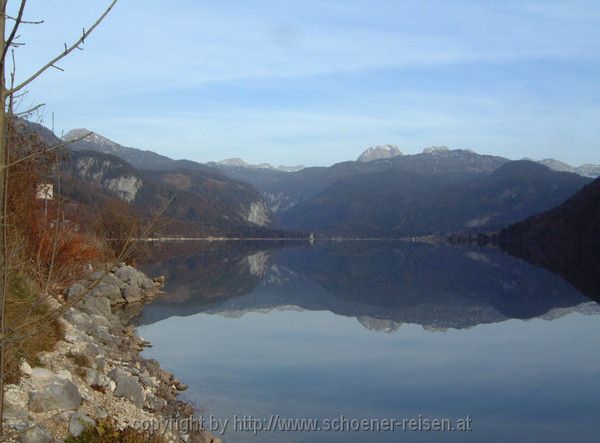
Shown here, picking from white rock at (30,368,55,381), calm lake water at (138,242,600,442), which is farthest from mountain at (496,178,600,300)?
white rock at (30,368,55,381)

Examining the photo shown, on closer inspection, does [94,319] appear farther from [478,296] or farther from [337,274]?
[337,274]

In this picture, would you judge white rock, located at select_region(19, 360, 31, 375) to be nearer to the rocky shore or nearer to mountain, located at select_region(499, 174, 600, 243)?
the rocky shore

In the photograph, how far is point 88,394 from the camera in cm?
1102

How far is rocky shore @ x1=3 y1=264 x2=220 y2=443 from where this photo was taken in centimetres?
881

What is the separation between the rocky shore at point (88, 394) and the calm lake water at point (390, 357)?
1.16m

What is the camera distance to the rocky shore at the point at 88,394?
347 inches

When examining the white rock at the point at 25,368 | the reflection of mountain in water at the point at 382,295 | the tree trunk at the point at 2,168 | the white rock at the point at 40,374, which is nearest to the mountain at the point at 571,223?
the reflection of mountain in water at the point at 382,295

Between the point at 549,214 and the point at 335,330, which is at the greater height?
the point at 549,214

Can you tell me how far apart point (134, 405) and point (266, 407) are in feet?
12.7

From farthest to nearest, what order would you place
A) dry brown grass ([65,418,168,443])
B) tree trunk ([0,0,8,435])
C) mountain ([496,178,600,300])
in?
mountain ([496,178,600,300]) < dry brown grass ([65,418,168,443]) < tree trunk ([0,0,8,435])

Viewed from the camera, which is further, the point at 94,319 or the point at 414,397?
the point at 94,319

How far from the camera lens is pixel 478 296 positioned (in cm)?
4053

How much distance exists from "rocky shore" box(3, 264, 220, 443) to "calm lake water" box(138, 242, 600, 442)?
3.79 feet

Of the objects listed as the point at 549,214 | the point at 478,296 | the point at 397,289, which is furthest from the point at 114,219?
the point at 549,214
